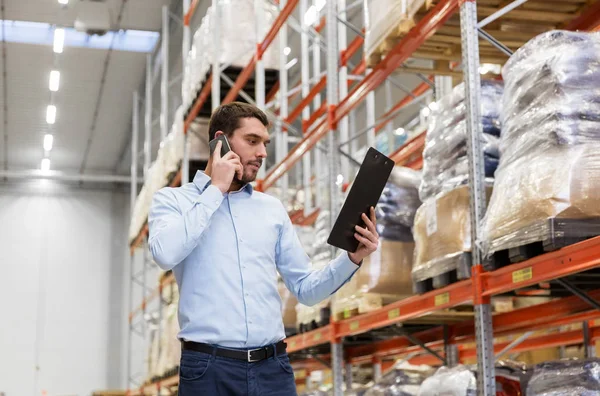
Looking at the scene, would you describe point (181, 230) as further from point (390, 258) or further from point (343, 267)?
point (390, 258)

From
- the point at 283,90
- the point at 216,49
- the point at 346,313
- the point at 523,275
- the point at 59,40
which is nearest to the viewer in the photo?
the point at 523,275

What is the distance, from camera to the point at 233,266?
3291 millimetres

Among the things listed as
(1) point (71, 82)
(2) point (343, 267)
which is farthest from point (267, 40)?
(1) point (71, 82)

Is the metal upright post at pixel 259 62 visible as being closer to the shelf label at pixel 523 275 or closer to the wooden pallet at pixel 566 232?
the shelf label at pixel 523 275

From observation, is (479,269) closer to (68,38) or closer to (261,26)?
(261,26)

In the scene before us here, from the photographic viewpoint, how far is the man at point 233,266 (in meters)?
3.11

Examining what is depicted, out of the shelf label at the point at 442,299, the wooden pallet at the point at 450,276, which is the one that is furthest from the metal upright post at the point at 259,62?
the shelf label at the point at 442,299

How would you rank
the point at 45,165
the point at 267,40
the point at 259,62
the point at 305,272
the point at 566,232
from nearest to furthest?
the point at 305,272
the point at 566,232
the point at 267,40
the point at 259,62
the point at 45,165

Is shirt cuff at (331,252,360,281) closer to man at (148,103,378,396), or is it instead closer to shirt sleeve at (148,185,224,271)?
man at (148,103,378,396)

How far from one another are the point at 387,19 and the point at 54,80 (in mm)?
15618

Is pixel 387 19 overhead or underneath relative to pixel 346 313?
overhead

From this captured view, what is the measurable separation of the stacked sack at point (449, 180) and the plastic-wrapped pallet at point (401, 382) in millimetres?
1019

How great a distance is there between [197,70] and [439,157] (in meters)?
8.10

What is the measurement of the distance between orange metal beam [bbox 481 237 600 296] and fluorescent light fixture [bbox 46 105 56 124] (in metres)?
19.1
